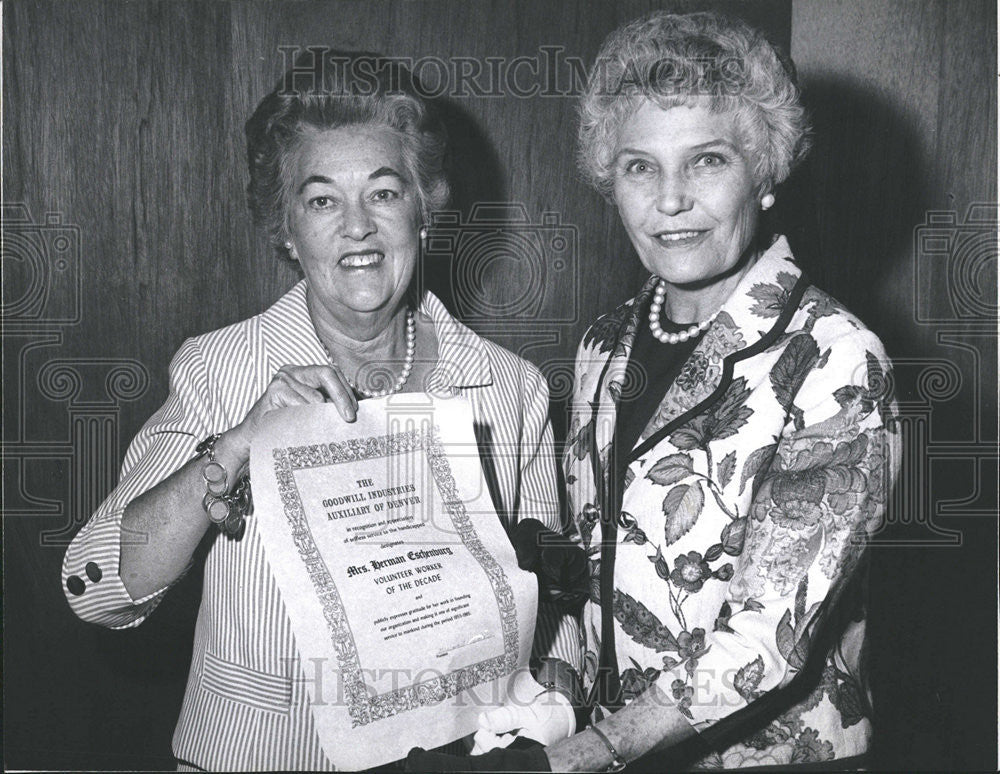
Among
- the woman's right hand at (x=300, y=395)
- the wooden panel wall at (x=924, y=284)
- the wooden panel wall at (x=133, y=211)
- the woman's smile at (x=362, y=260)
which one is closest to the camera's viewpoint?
the woman's right hand at (x=300, y=395)

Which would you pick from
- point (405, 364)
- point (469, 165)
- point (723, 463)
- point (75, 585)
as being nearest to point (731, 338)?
point (723, 463)

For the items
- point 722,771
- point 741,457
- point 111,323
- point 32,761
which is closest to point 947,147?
point 741,457

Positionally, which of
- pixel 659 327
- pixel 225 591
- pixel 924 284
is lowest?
pixel 225 591

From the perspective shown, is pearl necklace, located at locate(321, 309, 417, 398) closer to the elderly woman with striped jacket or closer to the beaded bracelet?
the elderly woman with striped jacket

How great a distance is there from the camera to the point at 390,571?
1.06 metres

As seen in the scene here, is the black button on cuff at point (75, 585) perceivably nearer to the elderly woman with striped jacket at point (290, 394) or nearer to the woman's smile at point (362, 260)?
the elderly woman with striped jacket at point (290, 394)

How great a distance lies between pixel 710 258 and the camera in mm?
1282

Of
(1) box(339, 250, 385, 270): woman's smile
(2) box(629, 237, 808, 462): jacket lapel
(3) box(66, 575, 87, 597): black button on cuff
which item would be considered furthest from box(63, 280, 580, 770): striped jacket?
(2) box(629, 237, 808, 462): jacket lapel

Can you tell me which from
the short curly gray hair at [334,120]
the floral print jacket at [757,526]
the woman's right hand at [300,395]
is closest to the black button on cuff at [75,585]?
the woman's right hand at [300,395]

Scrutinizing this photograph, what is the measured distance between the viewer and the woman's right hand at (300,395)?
44.2 inches

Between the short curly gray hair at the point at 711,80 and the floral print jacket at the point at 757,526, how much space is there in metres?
0.17

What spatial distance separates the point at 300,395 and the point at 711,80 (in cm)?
74

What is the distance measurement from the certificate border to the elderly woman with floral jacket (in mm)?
88

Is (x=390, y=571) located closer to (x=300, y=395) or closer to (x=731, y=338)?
(x=300, y=395)
